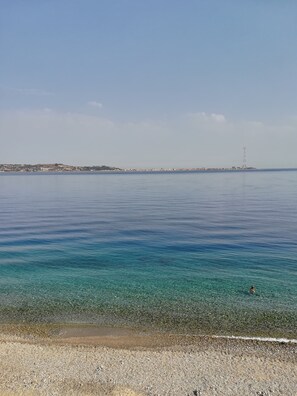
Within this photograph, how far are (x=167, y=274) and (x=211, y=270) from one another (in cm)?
366

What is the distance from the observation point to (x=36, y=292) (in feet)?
85.3

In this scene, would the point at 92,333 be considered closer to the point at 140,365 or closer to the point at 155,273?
the point at 140,365

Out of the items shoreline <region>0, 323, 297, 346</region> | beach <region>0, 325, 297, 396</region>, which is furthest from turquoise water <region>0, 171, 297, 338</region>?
beach <region>0, 325, 297, 396</region>

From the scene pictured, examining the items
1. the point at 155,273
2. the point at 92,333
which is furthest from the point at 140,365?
the point at 155,273

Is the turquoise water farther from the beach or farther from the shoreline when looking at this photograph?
the beach

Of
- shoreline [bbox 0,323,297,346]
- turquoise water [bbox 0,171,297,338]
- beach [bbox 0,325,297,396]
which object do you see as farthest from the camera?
turquoise water [bbox 0,171,297,338]

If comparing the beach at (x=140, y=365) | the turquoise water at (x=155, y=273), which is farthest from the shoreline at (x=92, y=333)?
the turquoise water at (x=155, y=273)

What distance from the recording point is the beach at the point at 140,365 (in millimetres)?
14422

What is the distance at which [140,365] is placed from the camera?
1598cm

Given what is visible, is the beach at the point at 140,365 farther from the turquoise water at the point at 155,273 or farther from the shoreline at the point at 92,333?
the turquoise water at the point at 155,273

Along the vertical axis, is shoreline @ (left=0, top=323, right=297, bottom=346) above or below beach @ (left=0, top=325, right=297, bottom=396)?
below

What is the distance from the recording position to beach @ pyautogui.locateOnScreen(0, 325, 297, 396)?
14.4m

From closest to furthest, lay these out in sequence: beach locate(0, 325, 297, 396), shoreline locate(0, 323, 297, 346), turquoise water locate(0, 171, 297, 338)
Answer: beach locate(0, 325, 297, 396)
shoreline locate(0, 323, 297, 346)
turquoise water locate(0, 171, 297, 338)

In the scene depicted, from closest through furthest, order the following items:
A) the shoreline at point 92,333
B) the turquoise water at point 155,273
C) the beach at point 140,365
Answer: the beach at point 140,365
the shoreline at point 92,333
the turquoise water at point 155,273
